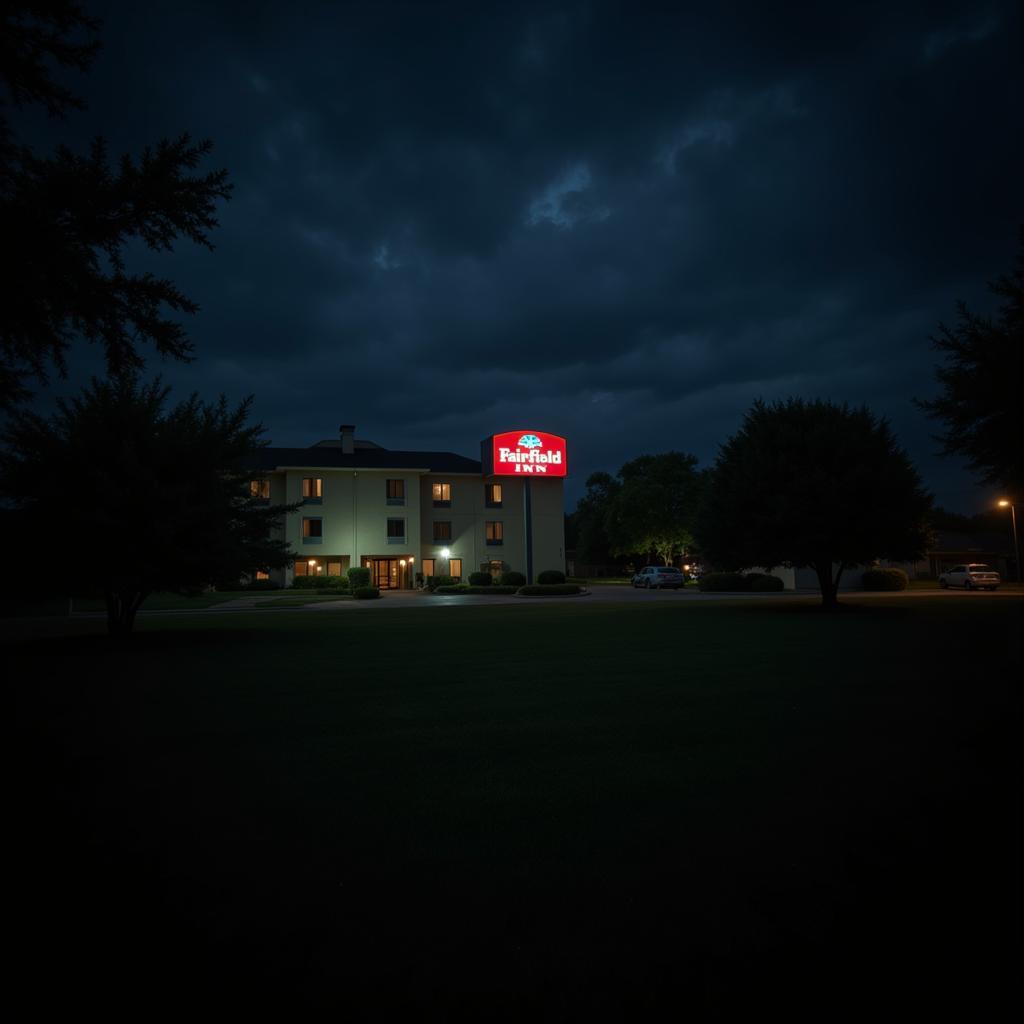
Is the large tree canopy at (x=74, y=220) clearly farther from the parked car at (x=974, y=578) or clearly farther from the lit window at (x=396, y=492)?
the parked car at (x=974, y=578)

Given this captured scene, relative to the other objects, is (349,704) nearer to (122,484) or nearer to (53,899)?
(53,899)

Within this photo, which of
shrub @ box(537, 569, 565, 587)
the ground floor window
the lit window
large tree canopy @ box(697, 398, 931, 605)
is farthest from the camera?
the lit window

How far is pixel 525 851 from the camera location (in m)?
3.54

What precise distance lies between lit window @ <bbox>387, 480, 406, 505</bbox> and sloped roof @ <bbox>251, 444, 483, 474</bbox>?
4.59 ft

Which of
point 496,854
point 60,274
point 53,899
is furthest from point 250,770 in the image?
point 60,274

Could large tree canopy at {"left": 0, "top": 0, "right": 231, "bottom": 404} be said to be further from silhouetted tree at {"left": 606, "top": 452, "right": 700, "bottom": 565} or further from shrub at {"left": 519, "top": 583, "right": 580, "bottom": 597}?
silhouetted tree at {"left": 606, "top": 452, "right": 700, "bottom": 565}

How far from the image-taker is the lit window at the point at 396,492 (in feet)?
166

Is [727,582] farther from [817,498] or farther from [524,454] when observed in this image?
[817,498]

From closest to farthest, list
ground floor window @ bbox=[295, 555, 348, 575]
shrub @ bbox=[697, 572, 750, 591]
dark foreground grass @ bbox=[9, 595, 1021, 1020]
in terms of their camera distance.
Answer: dark foreground grass @ bbox=[9, 595, 1021, 1020] → shrub @ bbox=[697, 572, 750, 591] → ground floor window @ bbox=[295, 555, 348, 575]

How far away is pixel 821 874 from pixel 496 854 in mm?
1723

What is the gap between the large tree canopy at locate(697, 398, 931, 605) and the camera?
71.2ft

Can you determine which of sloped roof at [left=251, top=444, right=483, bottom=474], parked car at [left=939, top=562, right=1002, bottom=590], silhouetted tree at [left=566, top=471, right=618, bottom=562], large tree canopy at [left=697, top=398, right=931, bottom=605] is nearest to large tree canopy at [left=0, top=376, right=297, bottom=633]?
large tree canopy at [left=697, top=398, right=931, bottom=605]

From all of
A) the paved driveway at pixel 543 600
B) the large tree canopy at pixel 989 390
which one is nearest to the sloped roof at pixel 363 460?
the paved driveway at pixel 543 600

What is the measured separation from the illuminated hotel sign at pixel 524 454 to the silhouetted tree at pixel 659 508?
94.7ft
